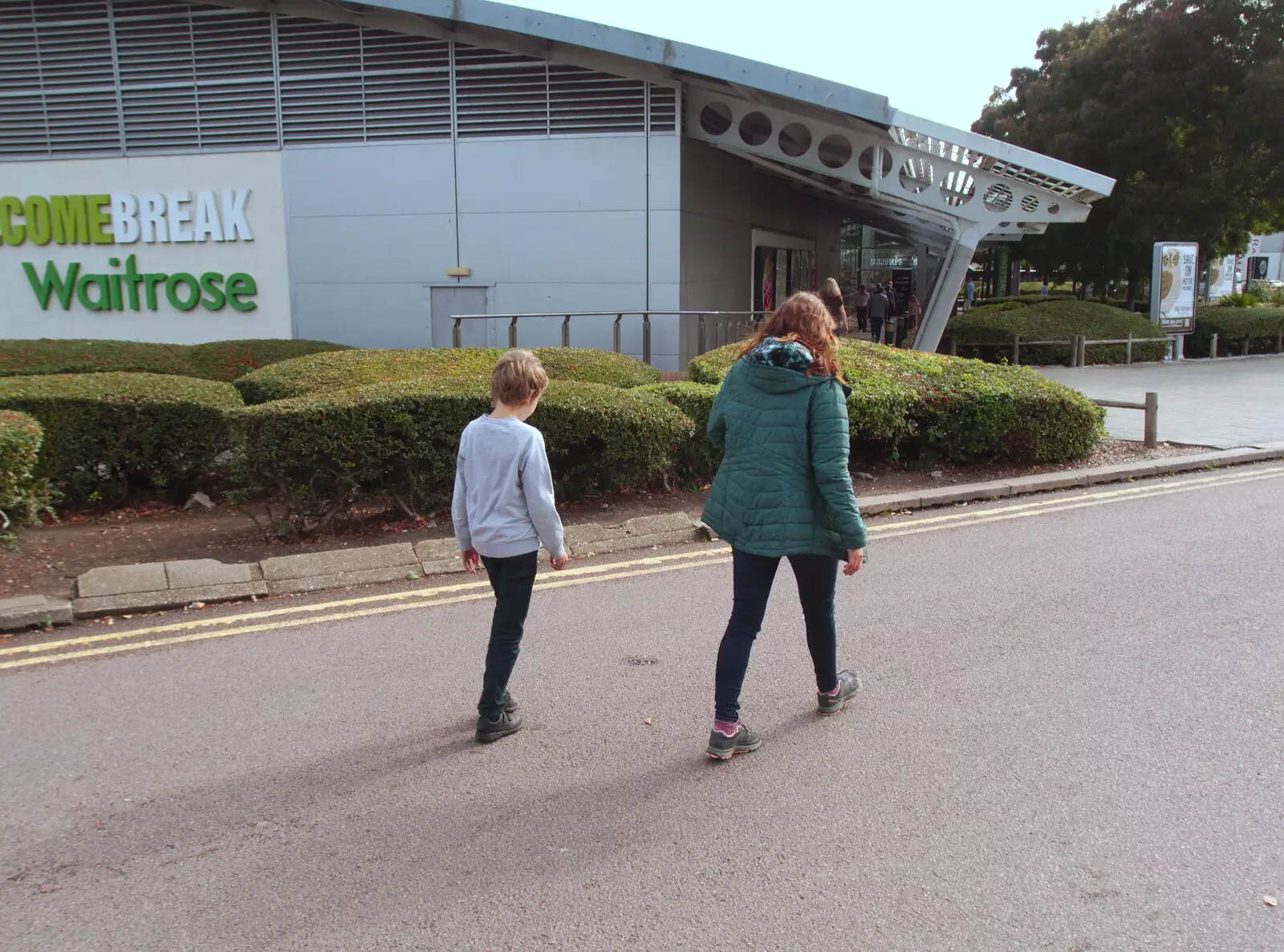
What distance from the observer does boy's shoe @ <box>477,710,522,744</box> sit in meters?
4.09

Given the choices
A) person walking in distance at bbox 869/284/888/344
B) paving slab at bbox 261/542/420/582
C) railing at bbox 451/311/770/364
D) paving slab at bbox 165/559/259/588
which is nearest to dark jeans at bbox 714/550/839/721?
paving slab at bbox 261/542/420/582

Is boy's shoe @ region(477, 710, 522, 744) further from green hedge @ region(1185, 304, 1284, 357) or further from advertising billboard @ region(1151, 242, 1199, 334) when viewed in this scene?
green hedge @ region(1185, 304, 1284, 357)

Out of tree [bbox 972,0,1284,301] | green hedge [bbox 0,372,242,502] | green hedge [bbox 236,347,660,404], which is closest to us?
green hedge [bbox 0,372,242,502]

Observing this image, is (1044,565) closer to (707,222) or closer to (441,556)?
(441,556)

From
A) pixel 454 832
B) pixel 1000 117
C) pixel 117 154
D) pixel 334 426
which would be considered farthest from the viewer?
pixel 1000 117

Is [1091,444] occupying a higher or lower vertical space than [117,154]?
lower

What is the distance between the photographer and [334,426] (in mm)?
6883

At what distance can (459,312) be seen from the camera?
17.0m

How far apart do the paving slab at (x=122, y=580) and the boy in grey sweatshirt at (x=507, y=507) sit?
111 inches

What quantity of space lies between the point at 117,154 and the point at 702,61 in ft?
33.2

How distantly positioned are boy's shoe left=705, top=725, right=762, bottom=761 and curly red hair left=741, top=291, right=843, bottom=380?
1445 millimetres

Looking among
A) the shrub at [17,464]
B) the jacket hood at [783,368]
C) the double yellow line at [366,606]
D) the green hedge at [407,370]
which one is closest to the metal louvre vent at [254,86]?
the green hedge at [407,370]

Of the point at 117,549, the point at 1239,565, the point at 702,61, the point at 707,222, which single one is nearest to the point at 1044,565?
the point at 1239,565

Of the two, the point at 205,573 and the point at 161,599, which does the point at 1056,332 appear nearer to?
the point at 205,573
